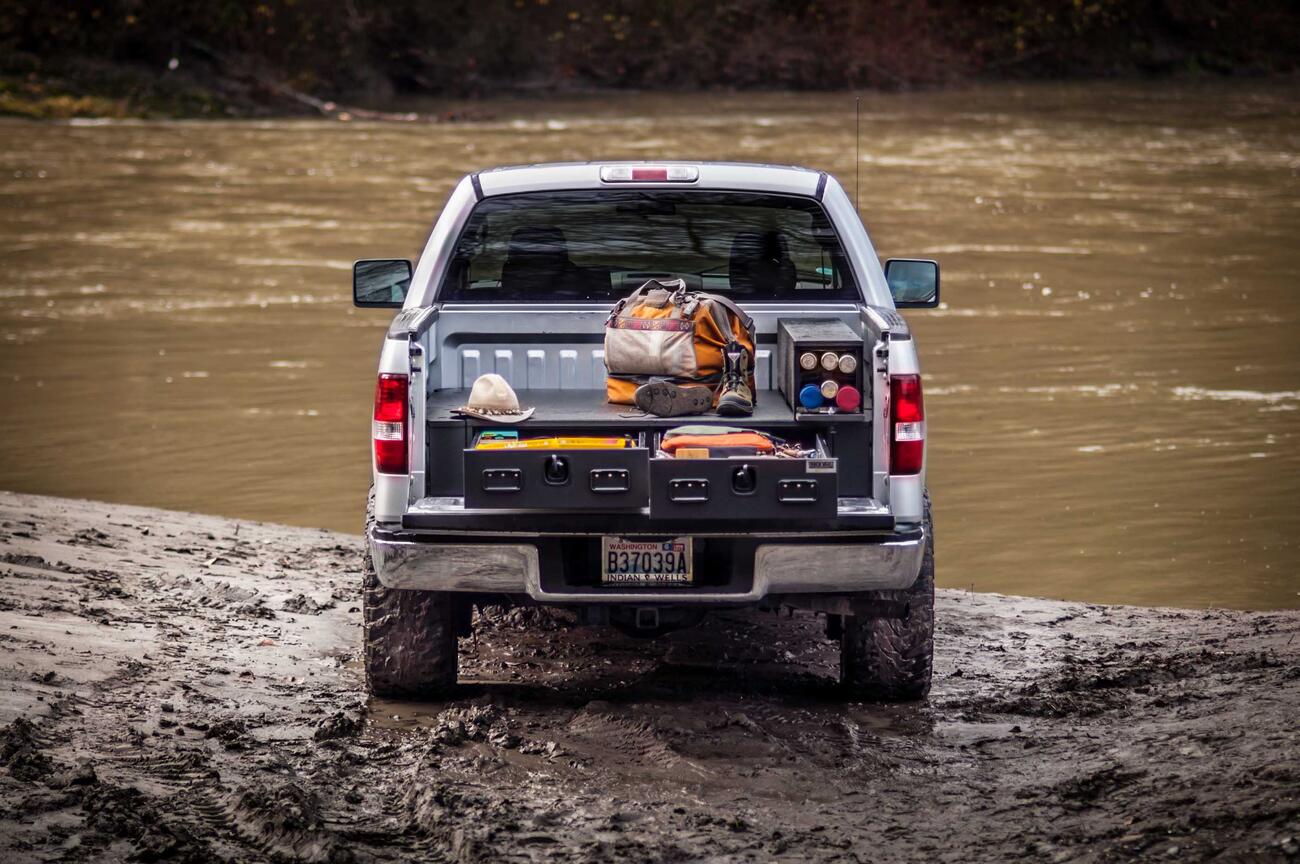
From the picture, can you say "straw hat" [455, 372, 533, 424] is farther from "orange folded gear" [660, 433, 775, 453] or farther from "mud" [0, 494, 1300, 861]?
"mud" [0, 494, 1300, 861]

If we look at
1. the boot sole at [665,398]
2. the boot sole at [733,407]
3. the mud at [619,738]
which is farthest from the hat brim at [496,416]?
the mud at [619,738]

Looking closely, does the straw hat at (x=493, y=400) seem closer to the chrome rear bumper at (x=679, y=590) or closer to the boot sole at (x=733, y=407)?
the chrome rear bumper at (x=679, y=590)

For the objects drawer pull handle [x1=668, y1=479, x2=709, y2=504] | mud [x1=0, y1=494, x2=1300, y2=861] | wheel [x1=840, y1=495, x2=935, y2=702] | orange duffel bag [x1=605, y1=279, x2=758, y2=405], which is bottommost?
mud [x1=0, y1=494, x2=1300, y2=861]

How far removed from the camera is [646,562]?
5.63 m

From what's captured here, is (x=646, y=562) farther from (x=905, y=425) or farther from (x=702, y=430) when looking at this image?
(x=905, y=425)

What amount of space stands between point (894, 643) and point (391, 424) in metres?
1.81

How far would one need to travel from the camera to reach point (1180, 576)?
8883 millimetres

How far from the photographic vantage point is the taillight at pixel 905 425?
5.59 meters

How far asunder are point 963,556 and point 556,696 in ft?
11.3

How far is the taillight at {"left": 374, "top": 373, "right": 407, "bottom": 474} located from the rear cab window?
0.82 meters

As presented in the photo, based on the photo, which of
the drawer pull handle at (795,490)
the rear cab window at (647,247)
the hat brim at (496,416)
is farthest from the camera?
the rear cab window at (647,247)

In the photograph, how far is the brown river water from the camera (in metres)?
10.2

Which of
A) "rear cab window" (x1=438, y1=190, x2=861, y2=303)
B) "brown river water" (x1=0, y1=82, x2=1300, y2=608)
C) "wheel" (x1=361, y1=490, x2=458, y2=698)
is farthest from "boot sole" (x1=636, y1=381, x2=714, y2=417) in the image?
"brown river water" (x1=0, y1=82, x2=1300, y2=608)

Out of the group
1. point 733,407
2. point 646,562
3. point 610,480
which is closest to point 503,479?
point 610,480
